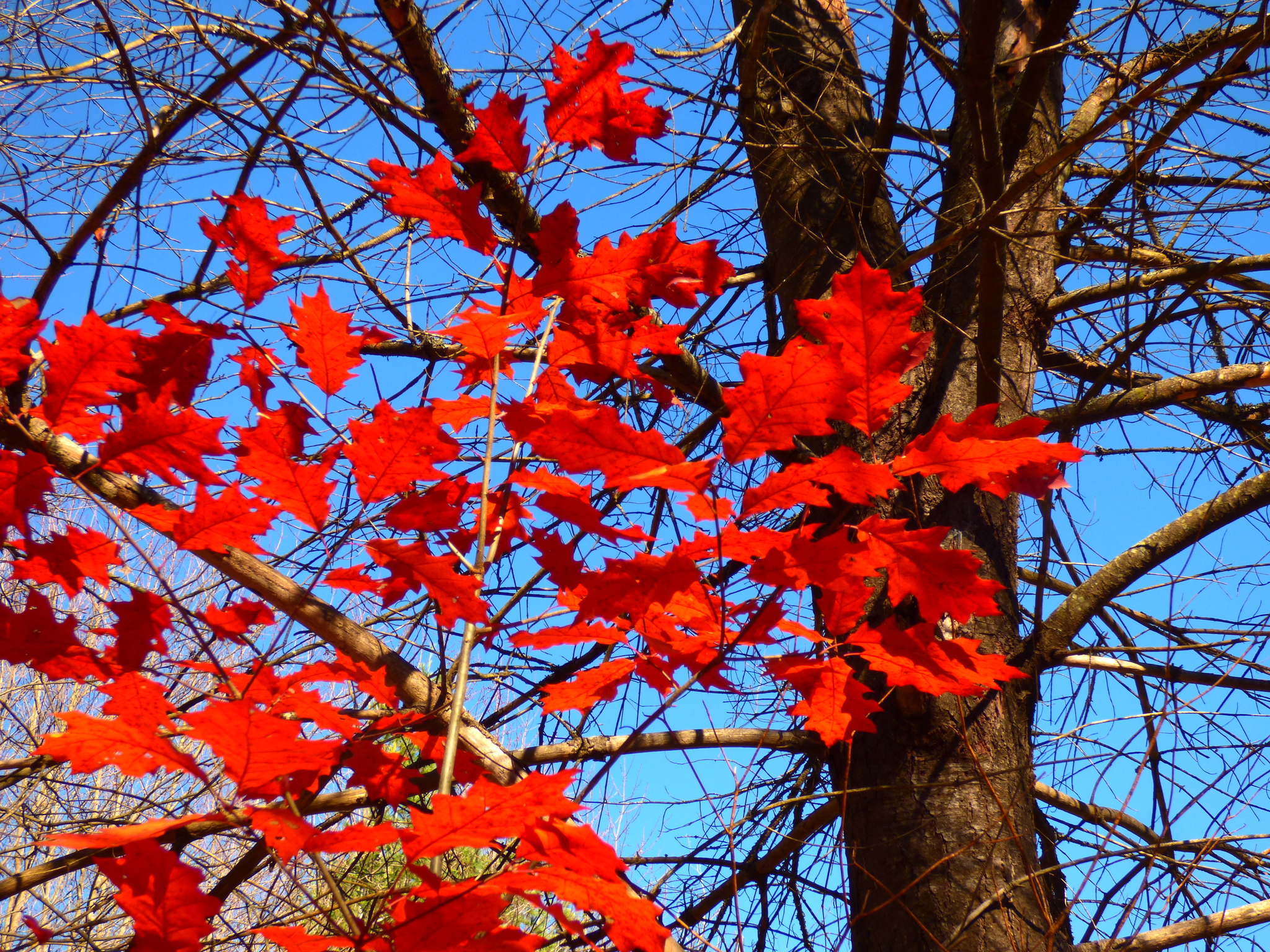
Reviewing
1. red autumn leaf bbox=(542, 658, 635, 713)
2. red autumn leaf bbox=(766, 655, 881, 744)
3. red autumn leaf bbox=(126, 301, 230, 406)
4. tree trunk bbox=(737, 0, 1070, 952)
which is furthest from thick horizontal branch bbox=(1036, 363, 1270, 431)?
red autumn leaf bbox=(126, 301, 230, 406)

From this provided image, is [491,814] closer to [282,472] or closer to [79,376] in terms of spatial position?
[282,472]

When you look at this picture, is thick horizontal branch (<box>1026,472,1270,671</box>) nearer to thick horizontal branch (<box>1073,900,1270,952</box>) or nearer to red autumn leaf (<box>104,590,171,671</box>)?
thick horizontal branch (<box>1073,900,1270,952</box>)

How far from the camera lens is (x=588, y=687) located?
1.31 metres

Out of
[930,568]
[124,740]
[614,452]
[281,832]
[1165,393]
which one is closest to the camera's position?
[281,832]

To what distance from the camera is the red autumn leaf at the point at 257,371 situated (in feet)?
4.33

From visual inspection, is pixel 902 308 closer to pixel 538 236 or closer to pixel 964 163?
pixel 538 236

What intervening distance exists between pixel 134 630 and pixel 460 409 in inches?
24.0

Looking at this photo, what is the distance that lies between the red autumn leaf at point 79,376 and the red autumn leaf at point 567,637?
707mm

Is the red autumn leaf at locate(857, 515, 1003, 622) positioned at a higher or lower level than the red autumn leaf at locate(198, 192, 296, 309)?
lower

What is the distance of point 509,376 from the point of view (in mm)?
1613

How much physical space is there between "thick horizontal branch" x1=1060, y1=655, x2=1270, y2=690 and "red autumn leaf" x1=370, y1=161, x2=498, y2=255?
1385mm

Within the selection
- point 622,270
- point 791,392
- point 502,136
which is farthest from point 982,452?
point 502,136

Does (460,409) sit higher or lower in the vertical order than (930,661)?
higher

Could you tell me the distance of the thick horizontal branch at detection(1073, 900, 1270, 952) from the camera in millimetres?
1342
